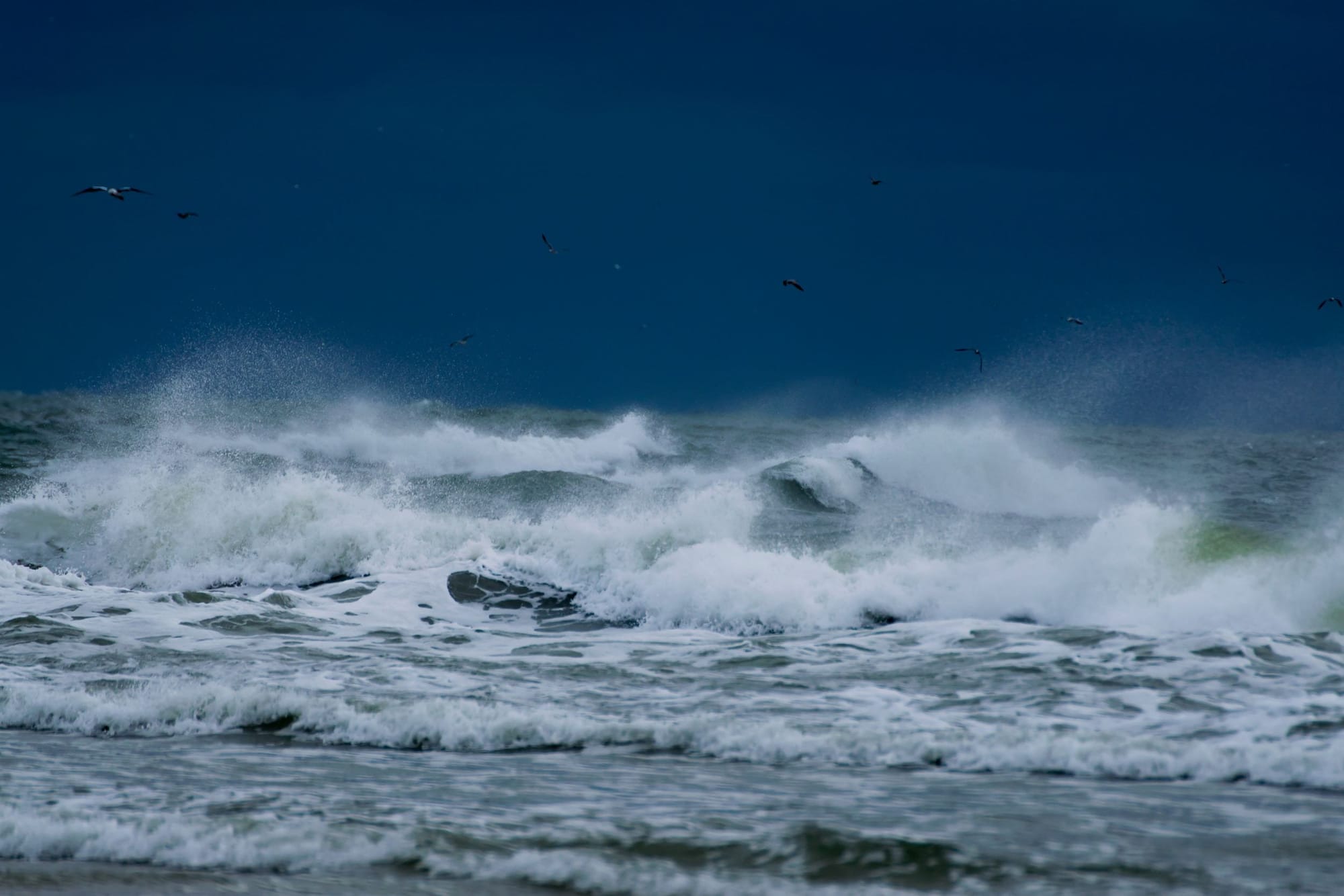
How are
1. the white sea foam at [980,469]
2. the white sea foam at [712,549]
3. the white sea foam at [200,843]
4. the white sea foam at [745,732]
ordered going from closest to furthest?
the white sea foam at [200,843] → the white sea foam at [745,732] → the white sea foam at [712,549] → the white sea foam at [980,469]

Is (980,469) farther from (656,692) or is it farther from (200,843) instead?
(200,843)

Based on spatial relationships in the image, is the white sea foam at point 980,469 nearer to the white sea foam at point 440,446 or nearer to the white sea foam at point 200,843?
the white sea foam at point 440,446

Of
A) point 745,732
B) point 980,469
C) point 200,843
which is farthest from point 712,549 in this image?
point 980,469

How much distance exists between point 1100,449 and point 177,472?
20.9 m

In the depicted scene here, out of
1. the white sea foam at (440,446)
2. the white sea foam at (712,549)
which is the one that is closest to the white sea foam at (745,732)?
the white sea foam at (712,549)

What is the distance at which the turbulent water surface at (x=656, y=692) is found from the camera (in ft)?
15.5

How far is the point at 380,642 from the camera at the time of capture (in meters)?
10.2

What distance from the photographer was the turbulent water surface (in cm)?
473

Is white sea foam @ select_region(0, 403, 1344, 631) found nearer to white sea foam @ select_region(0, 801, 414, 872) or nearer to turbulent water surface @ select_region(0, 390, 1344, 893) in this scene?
turbulent water surface @ select_region(0, 390, 1344, 893)

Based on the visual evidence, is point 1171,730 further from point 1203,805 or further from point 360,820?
point 360,820

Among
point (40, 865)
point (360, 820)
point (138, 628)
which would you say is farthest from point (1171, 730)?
point (138, 628)

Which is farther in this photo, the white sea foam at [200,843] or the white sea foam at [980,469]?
the white sea foam at [980,469]

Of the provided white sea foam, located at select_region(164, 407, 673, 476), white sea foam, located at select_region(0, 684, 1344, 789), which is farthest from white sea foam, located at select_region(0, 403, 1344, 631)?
white sea foam, located at select_region(0, 684, 1344, 789)

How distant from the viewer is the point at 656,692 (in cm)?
823
